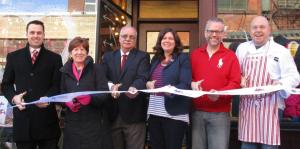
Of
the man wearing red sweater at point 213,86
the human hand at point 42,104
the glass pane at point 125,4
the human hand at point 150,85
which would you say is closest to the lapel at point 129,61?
the human hand at point 150,85

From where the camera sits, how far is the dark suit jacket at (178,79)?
4.14 meters

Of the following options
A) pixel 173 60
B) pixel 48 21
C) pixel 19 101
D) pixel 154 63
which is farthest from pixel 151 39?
pixel 19 101

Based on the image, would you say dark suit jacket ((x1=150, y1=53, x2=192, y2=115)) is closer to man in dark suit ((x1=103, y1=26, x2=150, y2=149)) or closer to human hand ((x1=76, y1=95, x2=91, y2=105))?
man in dark suit ((x1=103, y1=26, x2=150, y2=149))

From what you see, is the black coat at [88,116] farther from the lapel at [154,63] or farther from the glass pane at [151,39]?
the glass pane at [151,39]

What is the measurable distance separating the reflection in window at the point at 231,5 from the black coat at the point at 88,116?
6.14 ft

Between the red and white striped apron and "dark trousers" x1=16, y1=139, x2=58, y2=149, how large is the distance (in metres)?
1.93

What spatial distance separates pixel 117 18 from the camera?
6.51 metres

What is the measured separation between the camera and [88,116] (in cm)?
416

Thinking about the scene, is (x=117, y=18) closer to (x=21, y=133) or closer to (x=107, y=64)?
(x=107, y=64)

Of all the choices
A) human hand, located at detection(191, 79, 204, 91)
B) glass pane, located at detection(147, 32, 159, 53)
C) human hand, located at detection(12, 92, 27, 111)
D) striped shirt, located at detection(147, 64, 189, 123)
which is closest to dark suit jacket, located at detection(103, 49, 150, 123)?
striped shirt, located at detection(147, 64, 189, 123)

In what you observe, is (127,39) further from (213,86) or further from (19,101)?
(19,101)

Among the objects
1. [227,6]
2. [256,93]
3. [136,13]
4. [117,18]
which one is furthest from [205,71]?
[136,13]

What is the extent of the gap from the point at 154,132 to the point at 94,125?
1.96 ft

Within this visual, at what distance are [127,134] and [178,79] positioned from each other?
811mm
